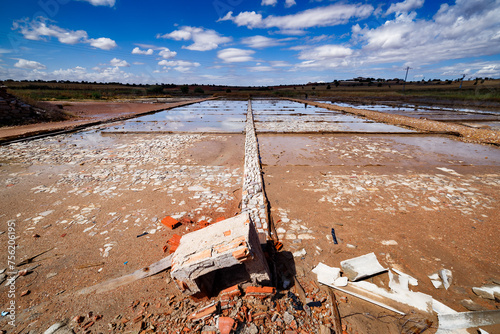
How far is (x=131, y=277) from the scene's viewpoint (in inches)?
91.4

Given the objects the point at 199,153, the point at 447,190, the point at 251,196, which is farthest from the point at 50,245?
the point at 447,190

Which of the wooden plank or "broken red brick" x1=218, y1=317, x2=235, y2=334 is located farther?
the wooden plank

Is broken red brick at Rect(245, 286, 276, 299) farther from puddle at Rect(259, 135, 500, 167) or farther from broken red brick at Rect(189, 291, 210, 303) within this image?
puddle at Rect(259, 135, 500, 167)

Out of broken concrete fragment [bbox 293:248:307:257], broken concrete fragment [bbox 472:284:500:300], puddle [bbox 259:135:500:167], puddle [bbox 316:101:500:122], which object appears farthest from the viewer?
puddle [bbox 316:101:500:122]

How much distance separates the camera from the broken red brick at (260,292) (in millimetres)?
2012

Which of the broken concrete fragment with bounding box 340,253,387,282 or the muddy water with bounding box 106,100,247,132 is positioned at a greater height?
the muddy water with bounding box 106,100,247,132

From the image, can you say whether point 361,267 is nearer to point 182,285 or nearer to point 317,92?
point 182,285

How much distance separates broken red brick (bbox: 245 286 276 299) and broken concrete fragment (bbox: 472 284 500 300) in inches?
81.1

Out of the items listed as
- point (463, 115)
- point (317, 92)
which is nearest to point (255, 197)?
point (463, 115)

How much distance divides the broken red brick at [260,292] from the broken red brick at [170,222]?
5.28 ft

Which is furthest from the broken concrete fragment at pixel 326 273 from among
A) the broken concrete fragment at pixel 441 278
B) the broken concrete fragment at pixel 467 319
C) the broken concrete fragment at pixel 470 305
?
the broken concrete fragment at pixel 470 305

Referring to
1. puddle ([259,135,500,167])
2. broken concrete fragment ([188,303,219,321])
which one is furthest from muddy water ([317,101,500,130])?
broken concrete fragment ([188,303,219,321])

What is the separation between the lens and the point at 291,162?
6078 mm

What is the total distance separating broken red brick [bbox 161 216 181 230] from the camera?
315 centimetres
